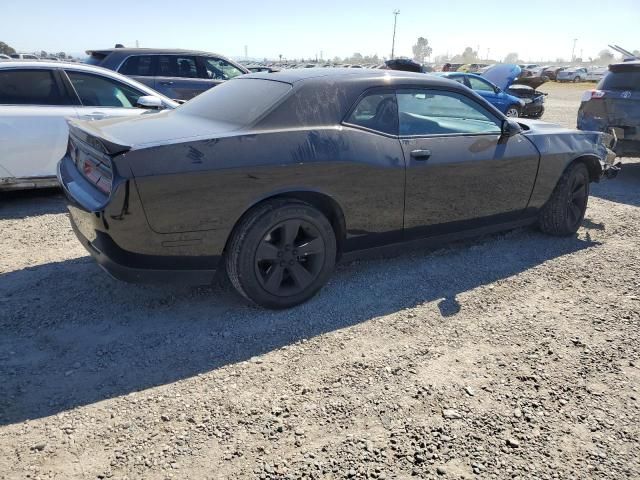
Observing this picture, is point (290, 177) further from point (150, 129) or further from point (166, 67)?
point (166, 67)

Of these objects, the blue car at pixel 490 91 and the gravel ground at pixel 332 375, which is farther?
the blue car at pixel 490 91

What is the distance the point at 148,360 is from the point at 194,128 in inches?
57.4

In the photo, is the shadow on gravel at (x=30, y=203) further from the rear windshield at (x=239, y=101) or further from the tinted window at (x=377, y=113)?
the tinted window at (x=377, y=113)

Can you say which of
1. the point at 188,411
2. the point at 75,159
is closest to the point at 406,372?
the point at 188,411

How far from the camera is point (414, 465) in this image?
2166mm

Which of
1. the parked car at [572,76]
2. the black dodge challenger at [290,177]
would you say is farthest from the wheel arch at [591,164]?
the parked car at [572,76]

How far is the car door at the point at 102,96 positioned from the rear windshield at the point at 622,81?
6.75m

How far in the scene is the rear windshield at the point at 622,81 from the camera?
7379 mm

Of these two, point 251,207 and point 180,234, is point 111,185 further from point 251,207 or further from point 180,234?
point 251,207

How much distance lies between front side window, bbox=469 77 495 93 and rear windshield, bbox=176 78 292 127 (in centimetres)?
1148

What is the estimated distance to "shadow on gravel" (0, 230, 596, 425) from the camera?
2.64m

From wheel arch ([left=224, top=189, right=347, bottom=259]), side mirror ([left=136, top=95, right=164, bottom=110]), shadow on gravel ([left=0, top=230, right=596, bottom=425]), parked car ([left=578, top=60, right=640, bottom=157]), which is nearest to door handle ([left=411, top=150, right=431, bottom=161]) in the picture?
wheel arch ([left=224, top=189, right=347, bottom=259])

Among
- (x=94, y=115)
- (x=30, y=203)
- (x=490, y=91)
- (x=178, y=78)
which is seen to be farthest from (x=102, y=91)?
(x=490, y=91)

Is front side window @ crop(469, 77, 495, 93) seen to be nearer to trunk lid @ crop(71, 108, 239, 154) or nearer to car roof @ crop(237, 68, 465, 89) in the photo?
car roof @ crop(237, 68, 465, 89)
